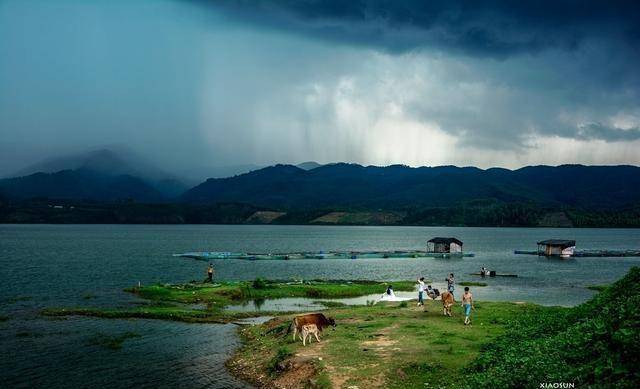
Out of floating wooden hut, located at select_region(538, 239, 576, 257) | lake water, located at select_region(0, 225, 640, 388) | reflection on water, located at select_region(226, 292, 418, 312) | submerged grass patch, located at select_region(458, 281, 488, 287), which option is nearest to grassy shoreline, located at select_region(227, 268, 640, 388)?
lake water, located at select_region(0, 225, 640, 388)

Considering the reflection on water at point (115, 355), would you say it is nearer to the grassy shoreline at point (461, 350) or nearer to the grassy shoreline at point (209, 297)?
the grassy shoreline at point (461, 350)

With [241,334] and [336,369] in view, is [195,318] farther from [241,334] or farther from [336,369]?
[336,369]

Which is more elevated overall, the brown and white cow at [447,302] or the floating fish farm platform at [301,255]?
the brown and white cow at [447,302]

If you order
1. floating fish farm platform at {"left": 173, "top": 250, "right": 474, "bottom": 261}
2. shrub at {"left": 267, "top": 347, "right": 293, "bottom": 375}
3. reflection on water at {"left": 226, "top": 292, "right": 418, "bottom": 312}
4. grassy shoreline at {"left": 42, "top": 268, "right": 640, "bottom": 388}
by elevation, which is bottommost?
reflection on water at {"left": 226, "top": 292, "right": 418, "bottom": 312}

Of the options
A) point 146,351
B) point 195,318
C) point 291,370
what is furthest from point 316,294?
point 291,370

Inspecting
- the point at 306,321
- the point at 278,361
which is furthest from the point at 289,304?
the point at 278,361

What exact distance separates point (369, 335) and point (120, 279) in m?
63.3

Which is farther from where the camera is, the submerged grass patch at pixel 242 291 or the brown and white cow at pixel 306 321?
the submerged grass patch at pixel 242 291

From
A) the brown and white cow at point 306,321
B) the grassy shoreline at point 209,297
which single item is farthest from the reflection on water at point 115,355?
the brown and white cow at point 306,321

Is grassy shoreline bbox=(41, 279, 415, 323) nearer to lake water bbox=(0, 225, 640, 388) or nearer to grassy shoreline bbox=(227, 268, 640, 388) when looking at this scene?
lake water bbox=(0, 225, 640, 388)

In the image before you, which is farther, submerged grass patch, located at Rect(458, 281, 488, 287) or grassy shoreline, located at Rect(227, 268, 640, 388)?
submerged grass patch, located at Rect(458, 281, 488, 287)

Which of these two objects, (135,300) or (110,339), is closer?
(110,339)

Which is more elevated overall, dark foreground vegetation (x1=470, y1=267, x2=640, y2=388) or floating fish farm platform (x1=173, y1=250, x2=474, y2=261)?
dark foreground vegetation (x1=470, y1=267, x2=640, y2=388)

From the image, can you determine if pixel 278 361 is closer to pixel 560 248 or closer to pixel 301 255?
pixel 301 255
